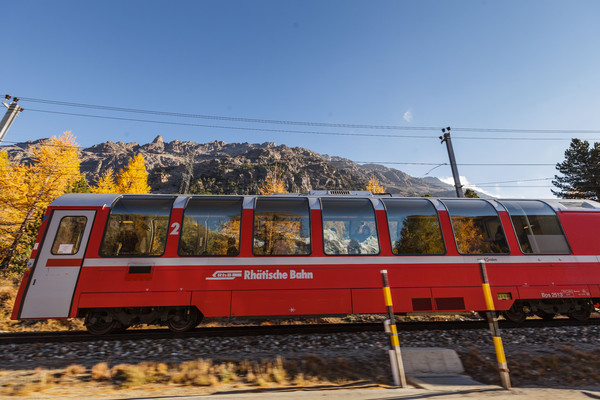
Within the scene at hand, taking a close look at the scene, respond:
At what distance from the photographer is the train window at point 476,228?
6957mm

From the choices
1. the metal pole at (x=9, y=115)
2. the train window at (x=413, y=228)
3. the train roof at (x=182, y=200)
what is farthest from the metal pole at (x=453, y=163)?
the metal pole at (x=9, y=115)

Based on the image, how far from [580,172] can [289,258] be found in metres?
48.8

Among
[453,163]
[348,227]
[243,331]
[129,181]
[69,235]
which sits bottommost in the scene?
[243,331]

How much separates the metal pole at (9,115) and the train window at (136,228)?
40.8 feet

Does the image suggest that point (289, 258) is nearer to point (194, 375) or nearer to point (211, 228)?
point (211, 228)

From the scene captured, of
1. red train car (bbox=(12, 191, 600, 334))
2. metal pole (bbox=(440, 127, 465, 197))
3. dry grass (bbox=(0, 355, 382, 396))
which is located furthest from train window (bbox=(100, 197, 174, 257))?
metal pole (bbox=(440, 127, 465, 197))

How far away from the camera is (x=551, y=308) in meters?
7.08

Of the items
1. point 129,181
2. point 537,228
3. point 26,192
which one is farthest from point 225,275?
point 129,181

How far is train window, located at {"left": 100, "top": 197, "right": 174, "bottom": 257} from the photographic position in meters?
6.22

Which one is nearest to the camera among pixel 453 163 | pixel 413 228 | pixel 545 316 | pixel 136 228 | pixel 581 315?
pixel 136 228

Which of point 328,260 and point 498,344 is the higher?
point 328,260

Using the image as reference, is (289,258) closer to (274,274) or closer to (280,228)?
(274,274)

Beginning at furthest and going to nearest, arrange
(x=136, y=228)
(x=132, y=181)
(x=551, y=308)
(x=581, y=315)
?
1. (x=132, y=181)
2. (x=581, y=315)
3. (x=551, y=308)
4. (x=136, y=228)

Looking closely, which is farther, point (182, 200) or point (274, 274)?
point (182, 200)
